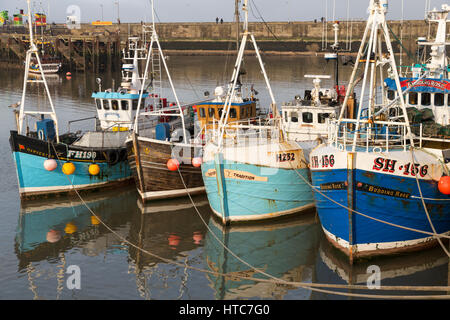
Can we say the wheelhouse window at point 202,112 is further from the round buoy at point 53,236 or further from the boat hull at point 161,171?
the round buoy at point 53,236

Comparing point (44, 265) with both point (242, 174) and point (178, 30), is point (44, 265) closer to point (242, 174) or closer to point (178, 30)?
point (242, 174)

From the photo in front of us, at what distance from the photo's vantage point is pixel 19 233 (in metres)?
18.6

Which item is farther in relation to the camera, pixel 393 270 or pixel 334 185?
pixel 334 185

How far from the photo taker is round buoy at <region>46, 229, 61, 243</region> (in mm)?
18047

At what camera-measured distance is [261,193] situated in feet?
59.3

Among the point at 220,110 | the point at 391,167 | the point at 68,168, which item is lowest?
the point at 68,168

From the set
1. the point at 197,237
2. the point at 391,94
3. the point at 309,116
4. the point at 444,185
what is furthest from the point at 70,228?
the point at 391,94

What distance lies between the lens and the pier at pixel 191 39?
74.1 meters

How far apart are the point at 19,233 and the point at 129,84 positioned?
960 centimetres

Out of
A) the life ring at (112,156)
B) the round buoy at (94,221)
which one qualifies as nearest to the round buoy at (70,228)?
the round buoy at (94,221)

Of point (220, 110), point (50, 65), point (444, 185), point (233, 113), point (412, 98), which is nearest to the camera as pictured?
point (444, 185)

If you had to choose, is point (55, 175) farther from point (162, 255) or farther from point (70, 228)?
point (162, 255)

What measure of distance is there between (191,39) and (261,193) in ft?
294

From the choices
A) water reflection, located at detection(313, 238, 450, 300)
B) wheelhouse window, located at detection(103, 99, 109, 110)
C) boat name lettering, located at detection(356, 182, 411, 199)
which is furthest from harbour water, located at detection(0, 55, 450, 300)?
wheelhouse window, located at detection(103, 99, 109, 110)
